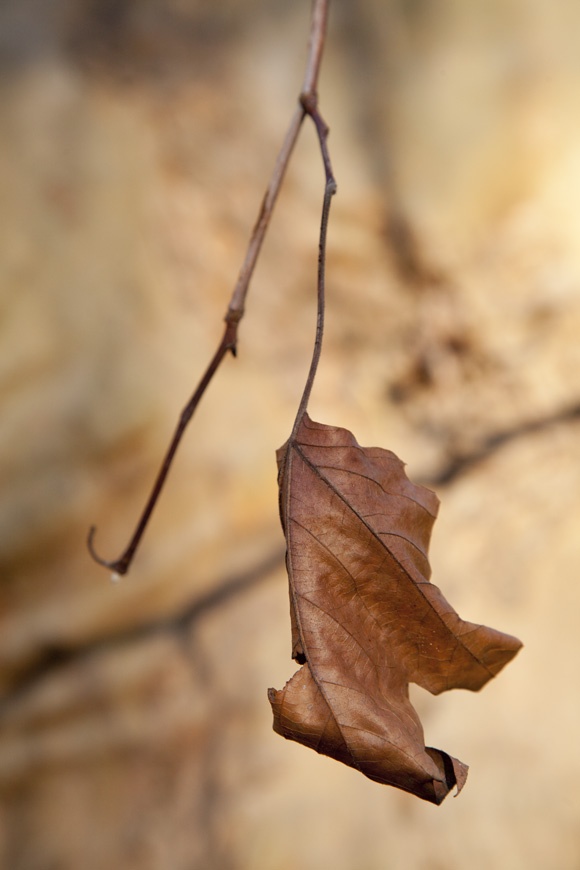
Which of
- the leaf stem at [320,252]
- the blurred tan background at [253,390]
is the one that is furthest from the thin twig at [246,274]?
the blurred tan background at [253,390]

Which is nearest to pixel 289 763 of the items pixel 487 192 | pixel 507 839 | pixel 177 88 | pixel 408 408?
pixel 507 839

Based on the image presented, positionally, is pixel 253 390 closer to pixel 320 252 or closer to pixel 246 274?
pixel 246 274

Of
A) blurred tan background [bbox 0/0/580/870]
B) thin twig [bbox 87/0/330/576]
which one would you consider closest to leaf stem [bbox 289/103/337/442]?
thin twig [bbox 87/0/330/576]

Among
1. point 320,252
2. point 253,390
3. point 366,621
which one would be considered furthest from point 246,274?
point 253,390

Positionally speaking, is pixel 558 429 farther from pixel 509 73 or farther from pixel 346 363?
pixel 509 73

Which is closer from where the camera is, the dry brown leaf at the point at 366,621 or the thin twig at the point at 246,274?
the dry brown leaf at the point at 366,621

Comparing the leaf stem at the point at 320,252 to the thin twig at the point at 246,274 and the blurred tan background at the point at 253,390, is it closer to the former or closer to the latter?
the thin twig at the point at 246,274
